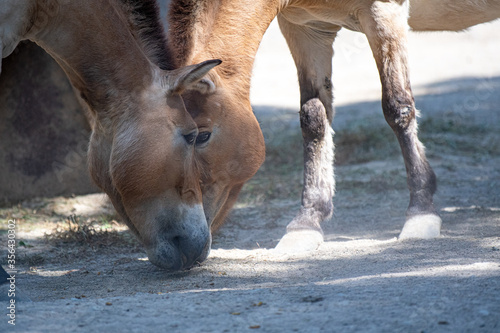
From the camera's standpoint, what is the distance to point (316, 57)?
4.23 meters

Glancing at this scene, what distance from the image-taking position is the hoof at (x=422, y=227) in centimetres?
356

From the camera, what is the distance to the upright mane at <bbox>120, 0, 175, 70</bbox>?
116 inches

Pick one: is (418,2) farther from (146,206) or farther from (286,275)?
(146,206)

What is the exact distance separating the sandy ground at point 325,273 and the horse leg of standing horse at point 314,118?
0.24 metres

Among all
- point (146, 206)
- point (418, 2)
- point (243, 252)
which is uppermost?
point (418, 2)

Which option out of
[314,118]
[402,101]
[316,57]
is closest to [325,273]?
[402,101]

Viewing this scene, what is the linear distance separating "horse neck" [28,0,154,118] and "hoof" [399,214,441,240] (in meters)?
1.89

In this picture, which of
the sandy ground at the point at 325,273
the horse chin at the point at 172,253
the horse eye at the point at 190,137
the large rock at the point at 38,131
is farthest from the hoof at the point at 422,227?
the large rock at the point at 38,131

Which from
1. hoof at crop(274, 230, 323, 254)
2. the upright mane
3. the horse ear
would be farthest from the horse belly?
hoof at crop(274, 230, 323, 254)

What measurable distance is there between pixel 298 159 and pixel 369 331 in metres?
4.66

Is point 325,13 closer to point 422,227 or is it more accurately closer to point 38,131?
point 422,227

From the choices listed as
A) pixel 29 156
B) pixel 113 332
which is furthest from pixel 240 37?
pixel 29 156

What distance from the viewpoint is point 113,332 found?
78.1 inches

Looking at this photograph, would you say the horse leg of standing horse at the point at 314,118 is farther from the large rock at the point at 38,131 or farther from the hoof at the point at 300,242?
the large rock at the point at 38,131
